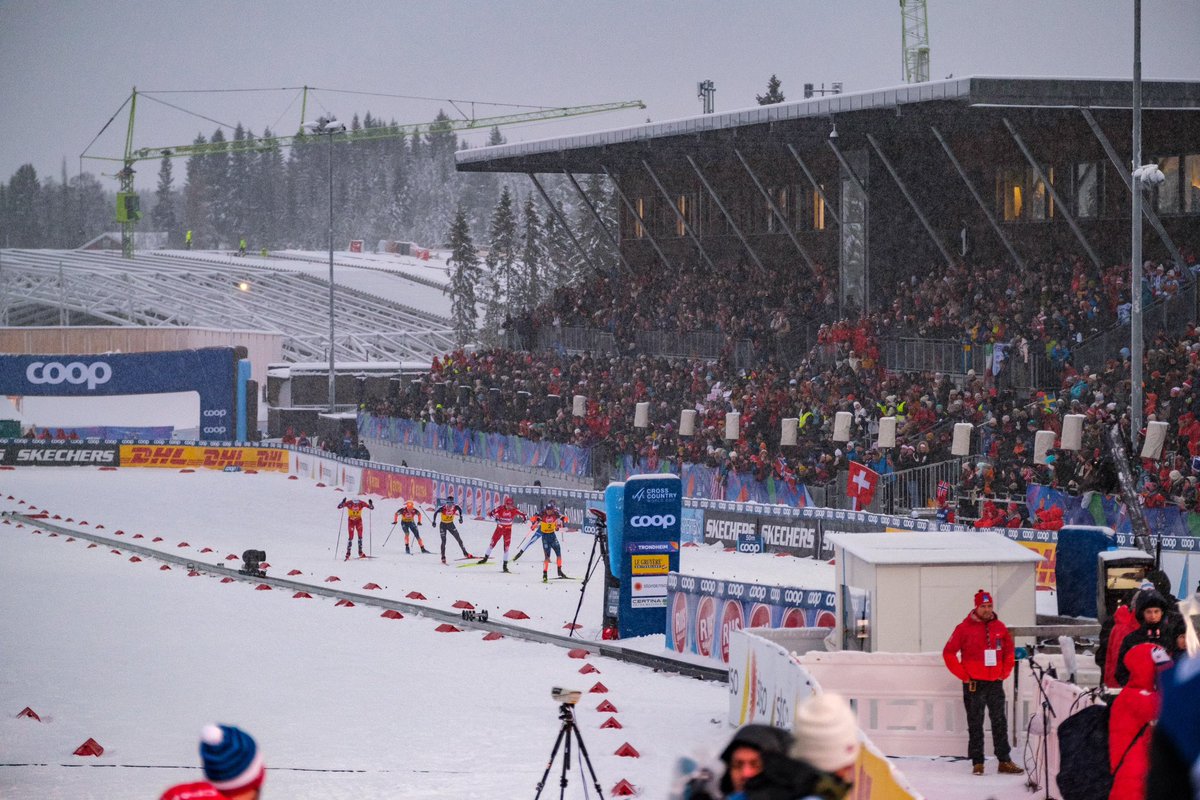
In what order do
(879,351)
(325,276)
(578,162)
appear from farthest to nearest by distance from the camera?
(325,276), (578,162), (879,351)

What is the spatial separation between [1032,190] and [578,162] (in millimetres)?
17485

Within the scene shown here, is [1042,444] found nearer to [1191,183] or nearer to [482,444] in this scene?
[1191,183]

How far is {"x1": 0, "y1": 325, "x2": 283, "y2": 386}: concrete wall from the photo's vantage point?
77.8 m

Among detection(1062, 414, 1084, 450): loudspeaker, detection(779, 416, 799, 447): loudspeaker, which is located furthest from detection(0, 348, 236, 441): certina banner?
detection(1062, 414, 1084, 450): loudspeaker

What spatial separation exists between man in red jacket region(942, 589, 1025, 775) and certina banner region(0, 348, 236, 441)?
45.6m

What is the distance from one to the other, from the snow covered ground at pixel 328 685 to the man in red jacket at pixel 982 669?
0.26 m

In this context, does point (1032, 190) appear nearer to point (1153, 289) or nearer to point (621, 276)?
point (1153, 289)

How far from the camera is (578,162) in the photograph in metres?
49.2

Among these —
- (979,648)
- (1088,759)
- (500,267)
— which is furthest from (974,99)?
(500,267)

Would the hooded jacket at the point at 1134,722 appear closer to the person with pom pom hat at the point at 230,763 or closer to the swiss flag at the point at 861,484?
the person with pom pom hat at the point at 230,763

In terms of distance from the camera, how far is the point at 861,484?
2794 cm

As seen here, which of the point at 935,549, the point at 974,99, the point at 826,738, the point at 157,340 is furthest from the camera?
the point at 157,340

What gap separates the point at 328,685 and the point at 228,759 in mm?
11674

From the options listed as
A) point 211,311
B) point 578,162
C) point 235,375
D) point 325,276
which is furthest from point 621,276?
point 325,276
